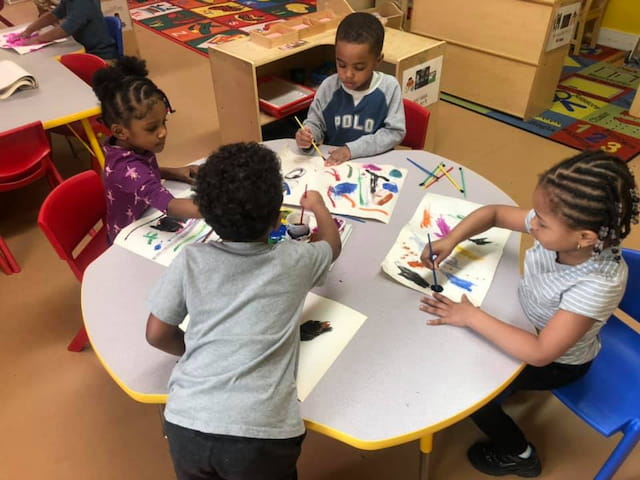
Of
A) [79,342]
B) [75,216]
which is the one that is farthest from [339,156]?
[79,342]

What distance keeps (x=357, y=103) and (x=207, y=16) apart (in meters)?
3.85

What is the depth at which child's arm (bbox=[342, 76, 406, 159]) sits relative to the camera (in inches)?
65.6

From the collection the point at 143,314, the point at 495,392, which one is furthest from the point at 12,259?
the point at 495,392

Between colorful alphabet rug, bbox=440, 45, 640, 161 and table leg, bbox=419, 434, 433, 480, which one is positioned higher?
table leg, bbox=419, 434, 433, 480

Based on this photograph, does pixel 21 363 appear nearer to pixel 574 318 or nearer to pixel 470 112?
pixel 574 318

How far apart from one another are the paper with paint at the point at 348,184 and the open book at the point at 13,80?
1287 mm

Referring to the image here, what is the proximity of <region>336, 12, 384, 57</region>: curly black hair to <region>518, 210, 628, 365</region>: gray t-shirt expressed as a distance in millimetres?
922

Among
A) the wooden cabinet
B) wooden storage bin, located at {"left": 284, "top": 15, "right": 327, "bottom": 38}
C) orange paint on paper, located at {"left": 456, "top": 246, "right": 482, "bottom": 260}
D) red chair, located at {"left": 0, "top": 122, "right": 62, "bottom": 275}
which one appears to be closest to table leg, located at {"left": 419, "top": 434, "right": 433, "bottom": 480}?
orange paint on paper, located at {"left": 456, "top": 246, "right": 482, "bottom": 260}

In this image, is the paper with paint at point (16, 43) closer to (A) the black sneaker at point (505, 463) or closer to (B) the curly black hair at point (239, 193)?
(B) the curly black hair at point (239, 193)

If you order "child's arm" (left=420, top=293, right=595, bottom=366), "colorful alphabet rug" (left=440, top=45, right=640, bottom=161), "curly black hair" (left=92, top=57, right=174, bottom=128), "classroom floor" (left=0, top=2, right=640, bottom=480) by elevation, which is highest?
"curly black hair" (left=92, top=57, right=174, bottom=128)

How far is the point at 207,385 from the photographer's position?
881 mm

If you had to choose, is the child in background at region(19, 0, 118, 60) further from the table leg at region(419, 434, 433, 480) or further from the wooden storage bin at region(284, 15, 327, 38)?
the table leg at region(419, 434, 433, 480)

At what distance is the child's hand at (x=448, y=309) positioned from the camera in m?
1.06

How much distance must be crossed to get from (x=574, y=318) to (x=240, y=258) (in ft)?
2.13
